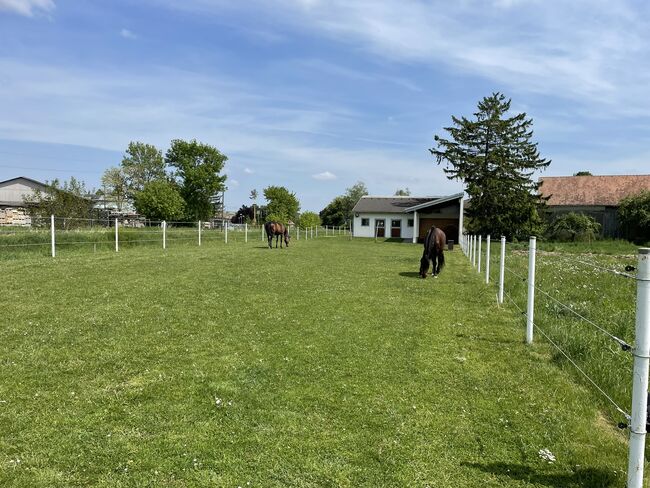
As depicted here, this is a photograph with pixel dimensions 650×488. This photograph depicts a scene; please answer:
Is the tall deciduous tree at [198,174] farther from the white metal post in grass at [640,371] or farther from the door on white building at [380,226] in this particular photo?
the white metal post in grass at [640,371]

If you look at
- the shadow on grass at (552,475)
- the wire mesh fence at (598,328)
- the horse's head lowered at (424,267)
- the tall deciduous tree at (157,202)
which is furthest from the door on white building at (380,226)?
the shadow on grass at (552,475)

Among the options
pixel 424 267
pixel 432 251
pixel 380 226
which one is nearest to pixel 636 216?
pixel 380 226

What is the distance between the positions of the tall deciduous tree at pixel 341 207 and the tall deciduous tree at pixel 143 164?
108 ft

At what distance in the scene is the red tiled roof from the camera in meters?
43.7

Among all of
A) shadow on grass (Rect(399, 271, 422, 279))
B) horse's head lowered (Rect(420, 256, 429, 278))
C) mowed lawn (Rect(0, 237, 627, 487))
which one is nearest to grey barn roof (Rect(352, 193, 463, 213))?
shadow on grass (Rect(399, 271, 422, 279))

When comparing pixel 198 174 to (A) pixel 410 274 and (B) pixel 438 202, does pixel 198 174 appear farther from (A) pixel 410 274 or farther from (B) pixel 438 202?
(A) pixel 410 274

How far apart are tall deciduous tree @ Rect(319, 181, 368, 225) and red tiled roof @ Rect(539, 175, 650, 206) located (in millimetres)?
42727

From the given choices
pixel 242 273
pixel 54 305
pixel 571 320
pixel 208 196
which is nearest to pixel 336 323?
pixel 571 320

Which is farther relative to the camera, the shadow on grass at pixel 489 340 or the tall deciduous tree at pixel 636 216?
the tall deciduous tree at pixel 636 216

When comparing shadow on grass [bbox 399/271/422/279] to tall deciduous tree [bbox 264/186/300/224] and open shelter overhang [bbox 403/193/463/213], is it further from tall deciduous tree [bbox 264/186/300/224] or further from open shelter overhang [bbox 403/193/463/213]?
tall deciduous tree [bbox 264/186/300/224]

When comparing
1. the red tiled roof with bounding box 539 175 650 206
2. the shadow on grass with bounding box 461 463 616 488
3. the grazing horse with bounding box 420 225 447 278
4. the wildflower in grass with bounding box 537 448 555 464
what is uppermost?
the red tiled roof with bounding box 539 175 650 206

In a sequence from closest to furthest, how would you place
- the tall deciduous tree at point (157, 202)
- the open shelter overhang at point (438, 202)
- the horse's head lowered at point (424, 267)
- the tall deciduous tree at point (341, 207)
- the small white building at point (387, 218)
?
1. the horse's head lowered at point (424, 267)
2. the open shelter overhang at point (438, 202)
3. the small white building at point (387, 218)
4. the tall deciduous tree at point (157, 202)
5. the tall deciduous tree at point (341, 207)

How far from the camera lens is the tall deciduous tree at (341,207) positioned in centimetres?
8794

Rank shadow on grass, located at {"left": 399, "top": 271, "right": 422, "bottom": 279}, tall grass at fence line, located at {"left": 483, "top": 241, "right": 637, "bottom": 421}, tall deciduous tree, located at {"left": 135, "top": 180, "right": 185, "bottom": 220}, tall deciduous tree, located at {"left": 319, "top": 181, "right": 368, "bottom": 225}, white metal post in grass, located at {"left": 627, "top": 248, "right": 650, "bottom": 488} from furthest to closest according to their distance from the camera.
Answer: tall deciduous tree, located at {"left": 319, "top": 181, "right": 368, "bottom": 225} → tall deciduous tree, located at {"left": 135, "top": 180, "right": 185, "bottom": 220} → shadow on grass, located at {"left": 399, "top": 271, "right": 422, "bottom": 279} → tall grass at fence line, located at {"left": 483, "top": 241, "right": 637, "bottom": 421} → white metal post in grass, located at {"left": 627, "top": 248, "right": 650, "bottom": 488}
